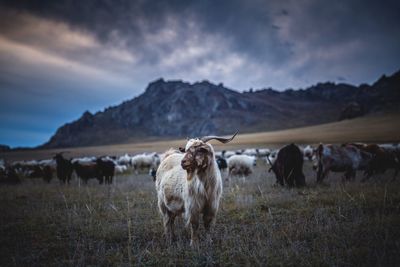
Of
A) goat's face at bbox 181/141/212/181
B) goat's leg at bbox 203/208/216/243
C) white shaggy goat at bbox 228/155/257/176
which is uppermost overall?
goat's face at bbox 181/141/212/181

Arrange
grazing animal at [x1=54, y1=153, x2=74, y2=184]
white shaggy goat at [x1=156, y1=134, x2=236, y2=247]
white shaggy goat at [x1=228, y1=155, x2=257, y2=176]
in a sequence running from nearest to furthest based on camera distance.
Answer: white shaggy goat at [x1=156, y1=134, x2=236, y2=247] < grazing animal at [x1=54, y1=153, x2=74, y2=184] < white shaggy goat at [x1=228, y1=155, x2=257, y2=176]

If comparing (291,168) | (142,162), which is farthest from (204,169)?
(142,162)

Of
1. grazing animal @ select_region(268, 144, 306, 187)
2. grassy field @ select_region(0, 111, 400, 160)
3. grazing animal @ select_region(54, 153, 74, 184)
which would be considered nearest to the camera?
grazing animal @ select_region(268, 144, 306, 187)

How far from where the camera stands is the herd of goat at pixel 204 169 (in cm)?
488

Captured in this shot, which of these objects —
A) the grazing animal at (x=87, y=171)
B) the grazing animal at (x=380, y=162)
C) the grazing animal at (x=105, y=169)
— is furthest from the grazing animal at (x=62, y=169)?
the grazing animal at (x=380, y=162)

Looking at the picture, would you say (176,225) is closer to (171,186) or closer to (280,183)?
(171,186)

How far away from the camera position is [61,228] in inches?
244

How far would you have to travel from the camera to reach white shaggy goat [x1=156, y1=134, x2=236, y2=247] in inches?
189

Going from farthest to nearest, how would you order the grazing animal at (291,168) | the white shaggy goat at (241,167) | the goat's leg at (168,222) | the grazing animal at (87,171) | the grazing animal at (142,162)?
1. the grazing animal at (142,162)
2. the white shaggy goat at (241,167)
3. the grazing animal at (87,171)
4. the grazing animal at (291,168)
5. the goat's leg at (168,222)

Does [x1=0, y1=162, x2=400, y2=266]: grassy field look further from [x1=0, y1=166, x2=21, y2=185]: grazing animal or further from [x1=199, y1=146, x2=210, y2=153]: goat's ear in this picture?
[x1=0, y1=166, x2=21, y2=185]: grazing animal

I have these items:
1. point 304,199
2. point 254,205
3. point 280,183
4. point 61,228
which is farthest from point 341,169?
point 61,228

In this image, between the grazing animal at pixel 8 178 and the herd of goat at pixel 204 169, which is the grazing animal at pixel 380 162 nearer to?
the herd of goat at pixel 204 169

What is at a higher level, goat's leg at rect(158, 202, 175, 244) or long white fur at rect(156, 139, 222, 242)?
long white fur at rect(156, 139, 222, 242)

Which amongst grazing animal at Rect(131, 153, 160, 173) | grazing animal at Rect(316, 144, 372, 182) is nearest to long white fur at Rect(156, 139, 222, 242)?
grazing animal at Rect(316, 144, 372, 182)
